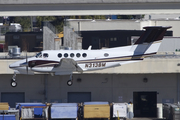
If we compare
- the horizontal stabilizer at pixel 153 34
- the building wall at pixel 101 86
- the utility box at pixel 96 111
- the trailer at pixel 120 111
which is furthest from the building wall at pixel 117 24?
the horizontal stabilizer at pixel 153 34

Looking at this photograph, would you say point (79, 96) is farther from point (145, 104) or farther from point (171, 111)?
point (171, 111)

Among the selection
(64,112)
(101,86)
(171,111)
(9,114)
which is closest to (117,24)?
(101,86)

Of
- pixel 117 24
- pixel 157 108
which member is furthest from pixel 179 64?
pixel 117 24

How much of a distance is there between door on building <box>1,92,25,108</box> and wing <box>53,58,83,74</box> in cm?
929

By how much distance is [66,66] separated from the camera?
31.3 m

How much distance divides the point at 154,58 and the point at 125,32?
67.5 feet

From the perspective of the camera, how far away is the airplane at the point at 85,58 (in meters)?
30.8

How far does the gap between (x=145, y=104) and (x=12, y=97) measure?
15.1 metres

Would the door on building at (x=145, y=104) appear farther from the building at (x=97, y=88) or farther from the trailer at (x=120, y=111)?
the trailer at (x=120, y=111)

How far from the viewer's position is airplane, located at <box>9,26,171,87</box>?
30.8 metres

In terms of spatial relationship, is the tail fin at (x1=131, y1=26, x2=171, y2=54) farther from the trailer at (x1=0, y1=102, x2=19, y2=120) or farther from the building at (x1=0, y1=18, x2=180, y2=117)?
the trailer at (x1=0, y1=102, x2=19, y2=120)

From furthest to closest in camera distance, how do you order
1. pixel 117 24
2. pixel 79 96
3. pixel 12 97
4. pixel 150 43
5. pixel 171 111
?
pixel 117 24
pixel 79 96
pixel 12 97
pixel 171 111
pixel 150 43

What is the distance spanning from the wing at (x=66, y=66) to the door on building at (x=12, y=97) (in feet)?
30.5

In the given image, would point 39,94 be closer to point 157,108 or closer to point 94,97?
point 94,97
